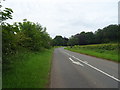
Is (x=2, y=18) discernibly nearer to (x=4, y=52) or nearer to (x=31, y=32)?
(x=4, y=52)

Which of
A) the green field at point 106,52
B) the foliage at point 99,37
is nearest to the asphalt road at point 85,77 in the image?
the green field at point 106,52

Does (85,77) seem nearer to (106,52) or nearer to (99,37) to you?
(106,52)

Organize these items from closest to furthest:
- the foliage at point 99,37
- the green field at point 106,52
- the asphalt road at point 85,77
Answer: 1. the asphalt road at point 85,77
2. the green field at point 106,52
3. the foliage at point 99,37

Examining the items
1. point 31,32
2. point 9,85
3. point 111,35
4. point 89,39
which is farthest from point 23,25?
point 89,39

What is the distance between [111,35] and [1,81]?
7911cm

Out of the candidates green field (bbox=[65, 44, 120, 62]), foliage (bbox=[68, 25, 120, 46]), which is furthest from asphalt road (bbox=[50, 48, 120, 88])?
foliage (bbox=[68, 25, 120, 46])

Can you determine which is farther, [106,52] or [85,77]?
[106,52]

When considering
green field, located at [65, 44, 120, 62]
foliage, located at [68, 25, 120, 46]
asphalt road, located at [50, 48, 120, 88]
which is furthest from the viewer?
foliage, located at [68, 25, 120, 46]

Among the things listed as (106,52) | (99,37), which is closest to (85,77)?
(106,52)

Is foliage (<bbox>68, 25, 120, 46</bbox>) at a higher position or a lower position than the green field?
higher

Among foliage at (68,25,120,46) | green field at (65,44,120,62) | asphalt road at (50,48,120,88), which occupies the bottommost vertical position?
asphalt road at (50,48,120,88)

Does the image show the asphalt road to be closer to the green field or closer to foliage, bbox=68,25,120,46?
the green field

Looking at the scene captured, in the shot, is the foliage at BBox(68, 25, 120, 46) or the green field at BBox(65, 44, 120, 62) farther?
the foliage at BBox(68, 25, 120, 46)

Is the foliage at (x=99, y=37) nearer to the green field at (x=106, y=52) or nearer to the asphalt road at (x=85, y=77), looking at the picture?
the green field at (x=106, y=52)
